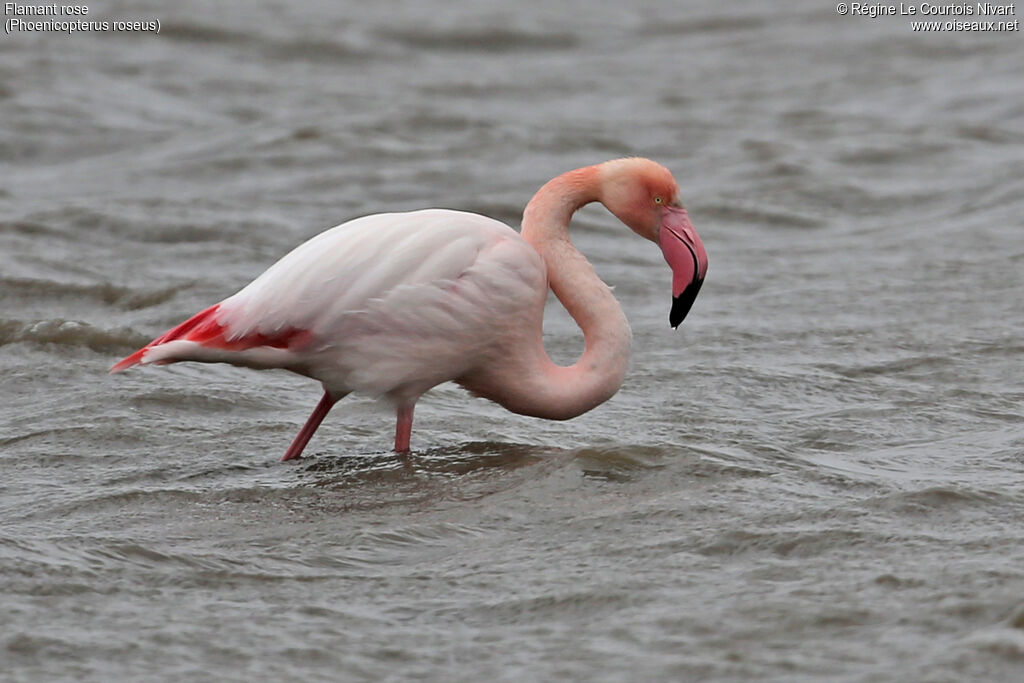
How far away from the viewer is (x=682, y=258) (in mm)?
5871

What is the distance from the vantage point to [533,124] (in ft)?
45.2

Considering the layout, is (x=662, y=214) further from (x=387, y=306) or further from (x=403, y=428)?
(x=403, y=428)

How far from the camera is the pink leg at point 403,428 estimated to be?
5805mm

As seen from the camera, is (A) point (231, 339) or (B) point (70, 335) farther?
(B) point (70, 335)

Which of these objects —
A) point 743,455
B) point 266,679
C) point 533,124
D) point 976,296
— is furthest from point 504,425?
point 533,124

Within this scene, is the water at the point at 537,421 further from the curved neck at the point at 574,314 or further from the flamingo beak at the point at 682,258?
the flamingo beak at the point at 682,258

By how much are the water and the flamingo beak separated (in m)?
0.61

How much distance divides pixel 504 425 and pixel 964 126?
8.02 metres

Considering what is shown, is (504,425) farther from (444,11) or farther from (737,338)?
(444,11)

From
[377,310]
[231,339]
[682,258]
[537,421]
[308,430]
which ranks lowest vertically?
[537,421]

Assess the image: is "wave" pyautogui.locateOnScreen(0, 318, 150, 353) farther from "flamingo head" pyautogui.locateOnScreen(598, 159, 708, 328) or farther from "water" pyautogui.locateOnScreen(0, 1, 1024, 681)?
"flamingo head" pyautogui.locateOnScreen(598, 159, 708, 328)

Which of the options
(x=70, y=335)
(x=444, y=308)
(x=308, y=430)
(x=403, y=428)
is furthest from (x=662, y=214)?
(x=70, y=335)

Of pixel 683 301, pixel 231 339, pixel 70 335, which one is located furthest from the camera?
pixel 70 335

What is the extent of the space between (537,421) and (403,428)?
951mm
